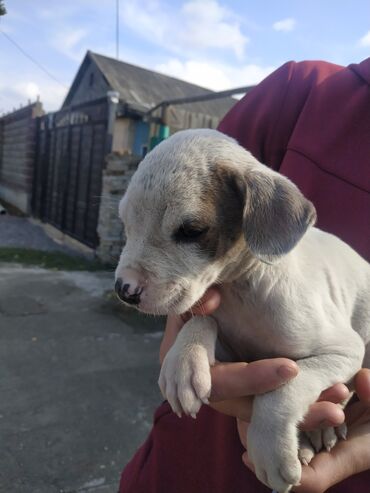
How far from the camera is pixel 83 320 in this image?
648 cm

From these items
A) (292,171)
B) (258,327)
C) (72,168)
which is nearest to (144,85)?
(72,168)

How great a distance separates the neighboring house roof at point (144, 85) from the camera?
2006cm

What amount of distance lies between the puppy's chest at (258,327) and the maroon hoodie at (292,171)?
1.57 ft

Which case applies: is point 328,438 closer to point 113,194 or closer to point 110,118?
point 113,194

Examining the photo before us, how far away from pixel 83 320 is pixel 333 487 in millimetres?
5080

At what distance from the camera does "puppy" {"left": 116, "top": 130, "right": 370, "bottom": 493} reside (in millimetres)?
1492

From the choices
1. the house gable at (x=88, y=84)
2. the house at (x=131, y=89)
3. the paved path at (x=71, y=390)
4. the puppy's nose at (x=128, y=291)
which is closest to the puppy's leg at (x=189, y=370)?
the puppy's nose at (x=128, y=291)

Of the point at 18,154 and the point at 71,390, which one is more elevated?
the point at 18,154

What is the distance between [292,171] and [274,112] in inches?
12.6

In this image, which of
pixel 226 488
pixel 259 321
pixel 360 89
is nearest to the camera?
pixel 259 321

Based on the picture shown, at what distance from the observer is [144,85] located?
21.2 metres

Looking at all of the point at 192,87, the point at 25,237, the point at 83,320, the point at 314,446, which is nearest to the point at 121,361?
the point at 83,320

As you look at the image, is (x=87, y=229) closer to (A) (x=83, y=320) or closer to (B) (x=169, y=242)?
(A) (x=83, y=320)

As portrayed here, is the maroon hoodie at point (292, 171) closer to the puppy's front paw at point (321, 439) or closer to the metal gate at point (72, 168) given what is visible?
the puppy's front paw at point (321, 439)
